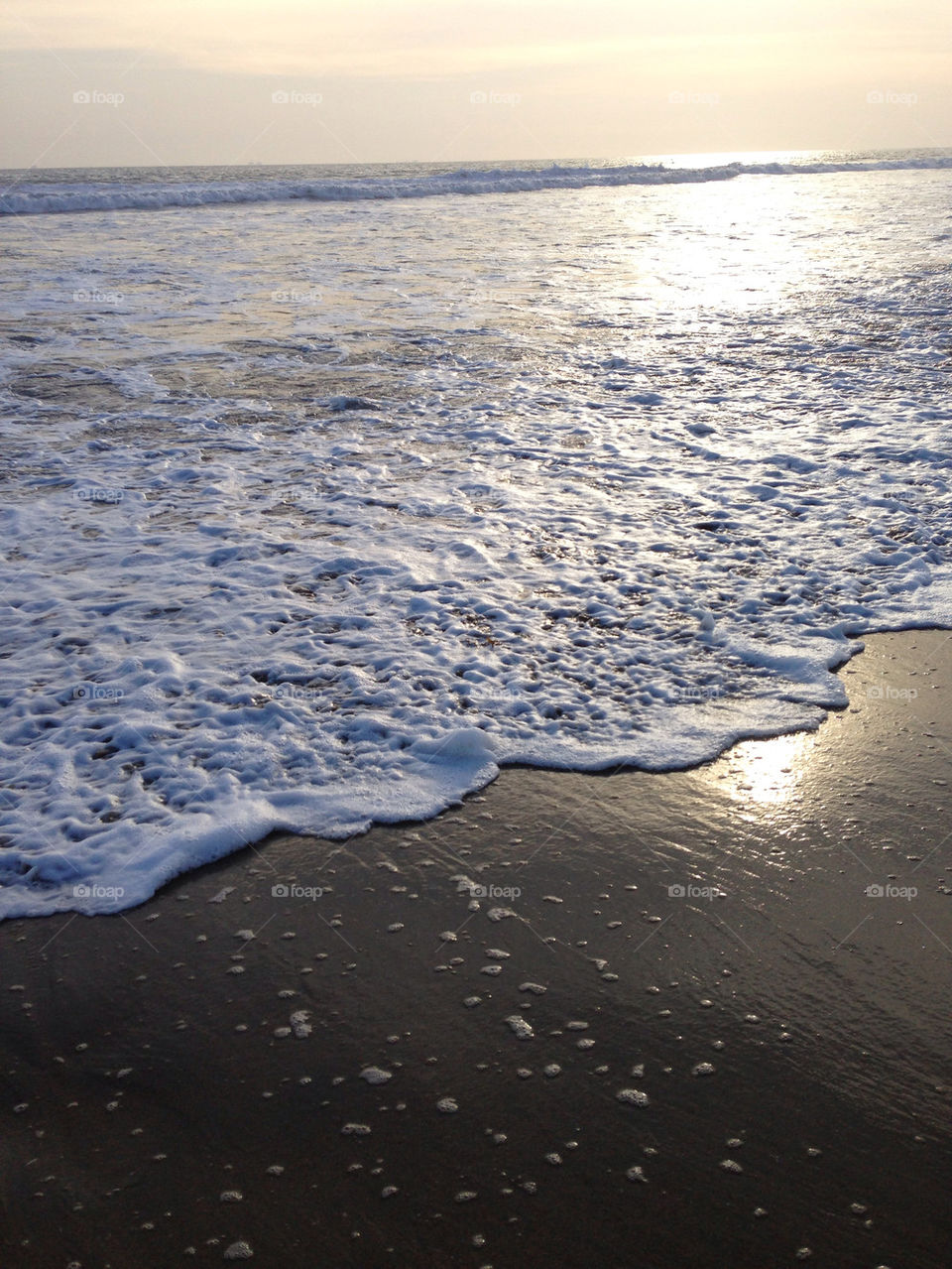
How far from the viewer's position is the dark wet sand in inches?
93.0

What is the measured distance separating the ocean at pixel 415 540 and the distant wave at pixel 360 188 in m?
19.1

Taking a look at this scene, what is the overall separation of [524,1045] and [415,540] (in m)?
4.10

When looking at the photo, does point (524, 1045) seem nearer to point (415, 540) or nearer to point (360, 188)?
point (415, 540)

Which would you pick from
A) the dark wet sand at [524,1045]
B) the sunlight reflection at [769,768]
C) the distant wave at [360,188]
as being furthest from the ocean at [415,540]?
the distant wave at [360,188]

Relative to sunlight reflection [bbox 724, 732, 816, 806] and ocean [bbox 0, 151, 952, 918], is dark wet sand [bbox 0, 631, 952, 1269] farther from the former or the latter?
ocean [bbox 0, 151, 952, 918]

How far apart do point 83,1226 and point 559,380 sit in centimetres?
949

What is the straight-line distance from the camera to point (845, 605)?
548cm

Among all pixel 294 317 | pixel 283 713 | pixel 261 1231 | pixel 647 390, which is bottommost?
pixel 261 1231

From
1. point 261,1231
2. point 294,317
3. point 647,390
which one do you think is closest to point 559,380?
point 647,390

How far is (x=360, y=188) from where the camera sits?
126ft

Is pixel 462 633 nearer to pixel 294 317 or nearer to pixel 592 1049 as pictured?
pixel 592 1049

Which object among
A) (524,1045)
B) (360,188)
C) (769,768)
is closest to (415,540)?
(769,768)

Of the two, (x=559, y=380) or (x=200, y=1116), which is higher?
(x=559, y=380)

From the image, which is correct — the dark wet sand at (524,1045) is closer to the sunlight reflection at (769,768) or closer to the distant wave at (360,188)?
the sunlight reflection at (769,768)
